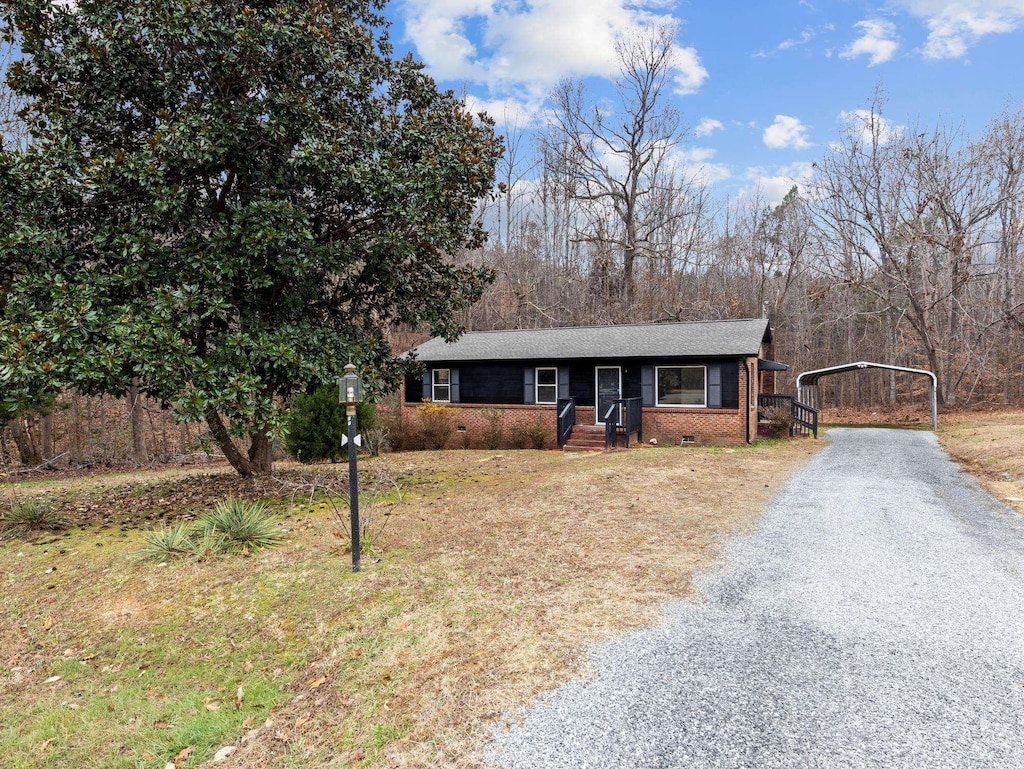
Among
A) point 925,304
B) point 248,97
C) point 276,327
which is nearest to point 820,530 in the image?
point 276,327

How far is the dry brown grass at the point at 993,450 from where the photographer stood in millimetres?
9414

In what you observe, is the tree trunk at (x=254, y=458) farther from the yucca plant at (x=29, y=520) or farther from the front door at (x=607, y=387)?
the front door at (x=607, y=387)

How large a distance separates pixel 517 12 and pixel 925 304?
76.8 ft

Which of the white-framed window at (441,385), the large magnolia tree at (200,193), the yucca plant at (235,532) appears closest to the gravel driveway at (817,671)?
the yucca plant at (235,532)

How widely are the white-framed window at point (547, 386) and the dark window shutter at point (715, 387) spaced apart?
443cm

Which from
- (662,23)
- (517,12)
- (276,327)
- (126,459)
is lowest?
(126,459)

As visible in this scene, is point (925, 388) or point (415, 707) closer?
point (415, 707)

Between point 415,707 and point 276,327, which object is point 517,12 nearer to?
point 276,327

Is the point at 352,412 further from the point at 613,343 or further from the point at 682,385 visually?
the point at 613,343

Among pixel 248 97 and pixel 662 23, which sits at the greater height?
pixel 662 23

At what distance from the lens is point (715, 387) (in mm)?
15609

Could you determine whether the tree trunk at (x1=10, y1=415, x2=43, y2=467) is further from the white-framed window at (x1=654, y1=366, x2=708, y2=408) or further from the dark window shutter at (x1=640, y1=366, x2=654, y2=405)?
the white-framed window at (x1=654, y1=366, x2=708, y2=408)

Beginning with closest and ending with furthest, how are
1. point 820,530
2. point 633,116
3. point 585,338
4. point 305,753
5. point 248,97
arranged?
point 305,753 → point 820,530 → point 248,97 → point 585,338 → point 633,116

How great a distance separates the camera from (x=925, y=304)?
2786 cm
